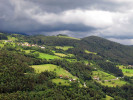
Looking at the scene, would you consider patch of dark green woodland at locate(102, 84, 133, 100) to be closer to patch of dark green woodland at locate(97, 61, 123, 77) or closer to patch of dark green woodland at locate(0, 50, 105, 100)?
patch of dark green woodland at locate(0, 50, 105, 100)

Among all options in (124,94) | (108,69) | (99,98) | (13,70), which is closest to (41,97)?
(13,70)

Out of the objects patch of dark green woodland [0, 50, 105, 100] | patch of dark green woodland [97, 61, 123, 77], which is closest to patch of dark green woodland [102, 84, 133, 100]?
patch of dark green woodland [0, 50, 105, 100]

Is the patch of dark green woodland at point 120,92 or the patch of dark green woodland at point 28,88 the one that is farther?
the patch of dark green woodland at point 120,92

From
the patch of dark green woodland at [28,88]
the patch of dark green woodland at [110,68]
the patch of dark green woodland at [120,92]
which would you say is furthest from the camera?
the patch of dark green woodland at [110,68]

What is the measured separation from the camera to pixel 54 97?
2181 inches

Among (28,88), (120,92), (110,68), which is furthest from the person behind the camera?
(110,68)

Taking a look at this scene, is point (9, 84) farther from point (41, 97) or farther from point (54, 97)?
point (54, 97)

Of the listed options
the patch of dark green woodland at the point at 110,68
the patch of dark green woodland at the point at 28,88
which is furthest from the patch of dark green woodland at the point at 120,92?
the patch of dark green woodland at the point at 110,68

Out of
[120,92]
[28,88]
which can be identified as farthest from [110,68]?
[28,88]

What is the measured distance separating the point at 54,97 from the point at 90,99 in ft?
71.2

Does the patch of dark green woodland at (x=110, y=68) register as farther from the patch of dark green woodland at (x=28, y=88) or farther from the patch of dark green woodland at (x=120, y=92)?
the patch of dark green woodland at (x=28, y=88)

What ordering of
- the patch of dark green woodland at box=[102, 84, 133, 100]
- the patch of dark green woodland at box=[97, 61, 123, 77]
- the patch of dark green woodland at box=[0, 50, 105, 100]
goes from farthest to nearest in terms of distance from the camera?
the patch of dark green woodland at box=[97, 61, 123, 77] < the patch of dark green woodland at box=[102, 84, 133, 100] < the patch of dark green woodland at box=[0, 50, 105, 100]

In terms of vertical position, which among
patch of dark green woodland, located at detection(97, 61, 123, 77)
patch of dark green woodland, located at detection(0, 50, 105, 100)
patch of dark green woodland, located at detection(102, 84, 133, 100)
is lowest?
patch of dark green woodland, located at detection(102, 84, 133, 100)

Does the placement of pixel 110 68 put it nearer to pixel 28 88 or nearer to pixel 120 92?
pixel 120 92
